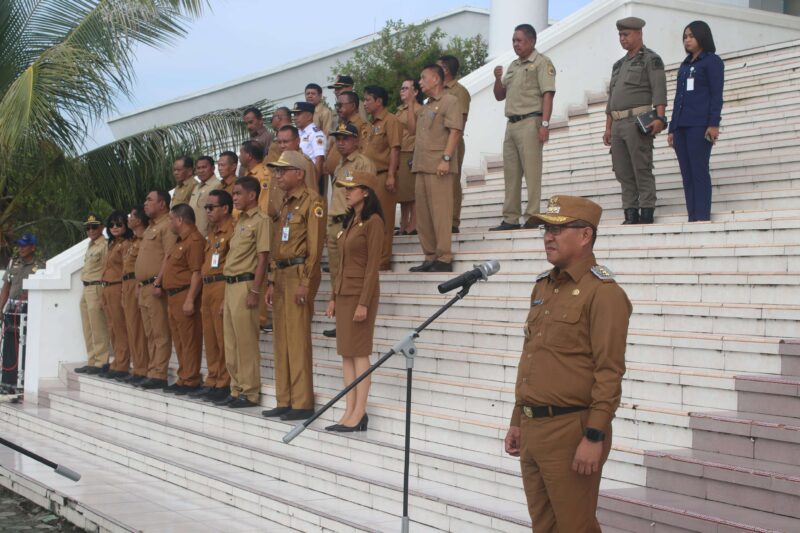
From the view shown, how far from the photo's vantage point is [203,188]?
1217 cm

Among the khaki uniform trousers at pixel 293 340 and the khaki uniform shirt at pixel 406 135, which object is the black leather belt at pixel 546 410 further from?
the khaki uniform shirt at pixel 406 135

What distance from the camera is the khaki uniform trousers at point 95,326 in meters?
13.0

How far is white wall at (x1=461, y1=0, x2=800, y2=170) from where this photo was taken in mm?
13664

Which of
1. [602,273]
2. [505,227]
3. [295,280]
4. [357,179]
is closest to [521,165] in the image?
[505,227]

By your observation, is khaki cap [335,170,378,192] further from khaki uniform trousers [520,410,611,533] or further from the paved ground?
khaki uniform trousers [520,410,611,533]

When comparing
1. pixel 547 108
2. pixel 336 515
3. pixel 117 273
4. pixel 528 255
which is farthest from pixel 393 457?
pixel 117 273

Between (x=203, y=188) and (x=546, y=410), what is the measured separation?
8257 mm

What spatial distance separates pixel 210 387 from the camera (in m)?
10.5

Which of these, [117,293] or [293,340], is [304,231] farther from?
[117,293]

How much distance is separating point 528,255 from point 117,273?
5488 millimetres

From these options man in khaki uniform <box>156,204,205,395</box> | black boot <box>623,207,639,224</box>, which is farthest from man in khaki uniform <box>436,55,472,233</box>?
man in khaki uniform <box>156,204,205,395</box>

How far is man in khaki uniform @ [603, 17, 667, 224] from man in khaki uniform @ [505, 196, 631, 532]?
4679mm

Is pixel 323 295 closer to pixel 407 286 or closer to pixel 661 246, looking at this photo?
pixel 407 286

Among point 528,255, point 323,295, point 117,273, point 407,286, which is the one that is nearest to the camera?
point 528,255
